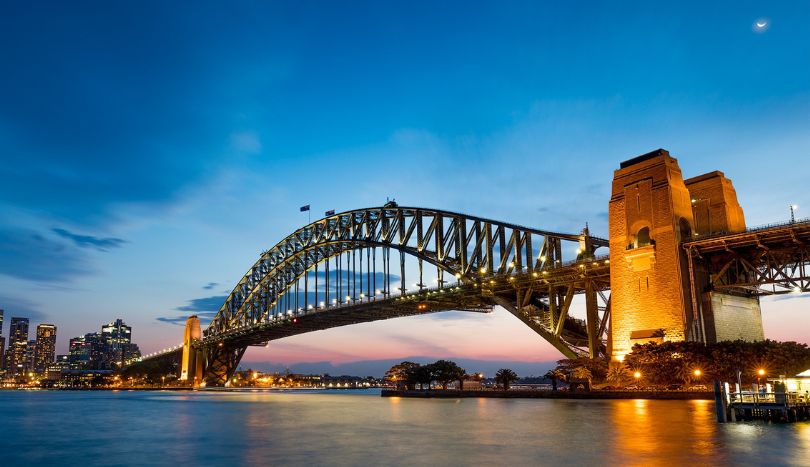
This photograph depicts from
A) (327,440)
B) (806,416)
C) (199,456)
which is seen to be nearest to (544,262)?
(806,416)

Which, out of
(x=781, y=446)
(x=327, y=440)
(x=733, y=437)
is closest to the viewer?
(x=781, y=446)

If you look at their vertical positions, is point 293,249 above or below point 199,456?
above

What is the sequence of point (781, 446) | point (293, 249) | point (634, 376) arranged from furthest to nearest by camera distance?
point (293, 249) → point (634, 376) → point (781, 446)

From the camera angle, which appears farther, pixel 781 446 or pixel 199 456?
pixel 199 456

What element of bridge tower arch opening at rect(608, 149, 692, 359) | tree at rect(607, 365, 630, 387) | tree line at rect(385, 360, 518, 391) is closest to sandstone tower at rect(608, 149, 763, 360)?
bridge tower arch opening at rect(608, 149, 692, 359)

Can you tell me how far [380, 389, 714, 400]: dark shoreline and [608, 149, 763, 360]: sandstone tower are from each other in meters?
3.33

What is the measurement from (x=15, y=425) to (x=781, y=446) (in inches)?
1817

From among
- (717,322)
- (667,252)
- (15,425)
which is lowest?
(15,425)

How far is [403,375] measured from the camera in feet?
297

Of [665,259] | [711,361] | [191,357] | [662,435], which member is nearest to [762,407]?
[662,435]

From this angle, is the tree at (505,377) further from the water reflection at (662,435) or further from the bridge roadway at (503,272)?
the water reflection at (662,435)

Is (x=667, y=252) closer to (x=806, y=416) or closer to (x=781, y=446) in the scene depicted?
(x=806, y=416)

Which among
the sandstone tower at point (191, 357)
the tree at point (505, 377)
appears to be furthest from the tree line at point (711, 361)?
the sandstone tower at point (191, 357)

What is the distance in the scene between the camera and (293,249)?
391 feet
